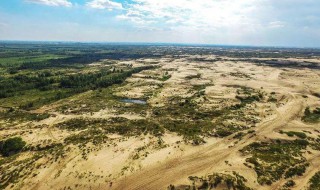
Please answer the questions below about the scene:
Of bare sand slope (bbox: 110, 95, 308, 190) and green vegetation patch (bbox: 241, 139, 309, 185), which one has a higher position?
green vegetation patch (bbox: 241, 139, 309, 185)

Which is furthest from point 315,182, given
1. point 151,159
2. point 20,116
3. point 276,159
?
point 20,116

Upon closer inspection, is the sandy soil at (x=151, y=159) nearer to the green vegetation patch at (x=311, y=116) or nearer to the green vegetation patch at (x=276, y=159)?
the green vegetation patch at (x=276, y=159)

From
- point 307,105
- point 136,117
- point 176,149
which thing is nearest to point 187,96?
point 136,117

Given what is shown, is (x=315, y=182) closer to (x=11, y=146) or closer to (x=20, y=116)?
(x=11, y=146)

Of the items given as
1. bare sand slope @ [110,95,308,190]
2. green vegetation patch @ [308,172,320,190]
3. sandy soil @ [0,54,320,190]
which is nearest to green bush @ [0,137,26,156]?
sandy soil @ [0,54,320,190]

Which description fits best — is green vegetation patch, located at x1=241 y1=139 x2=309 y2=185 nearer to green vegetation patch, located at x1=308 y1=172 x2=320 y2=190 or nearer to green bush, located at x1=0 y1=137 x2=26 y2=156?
green vegetation patch, located at x1=308 y1=172 x2=320 y2=190
